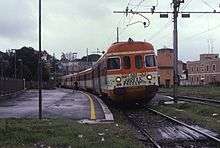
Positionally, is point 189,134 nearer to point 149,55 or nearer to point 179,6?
point 149,55

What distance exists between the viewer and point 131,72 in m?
26.2

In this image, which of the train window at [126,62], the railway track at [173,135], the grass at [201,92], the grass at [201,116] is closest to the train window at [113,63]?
the train window at [126,62]

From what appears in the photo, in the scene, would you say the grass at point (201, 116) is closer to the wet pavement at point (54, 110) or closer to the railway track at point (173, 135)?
the railway track at point (173, 135)

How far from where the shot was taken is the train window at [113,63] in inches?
1043

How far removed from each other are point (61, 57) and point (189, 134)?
599 feet

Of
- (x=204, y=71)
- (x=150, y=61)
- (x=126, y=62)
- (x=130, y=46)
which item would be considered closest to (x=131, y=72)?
(x=126, y=62)

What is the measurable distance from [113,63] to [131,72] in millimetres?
1055

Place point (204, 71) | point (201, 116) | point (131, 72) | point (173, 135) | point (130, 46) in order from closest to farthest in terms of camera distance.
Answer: point (173, 135)
point (201, 116)
point (131, 72)
point (130, 46)
point (204, 71)

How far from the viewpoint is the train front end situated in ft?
85.4

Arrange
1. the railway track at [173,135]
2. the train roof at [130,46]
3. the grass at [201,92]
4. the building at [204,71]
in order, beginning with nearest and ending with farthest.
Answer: the railway track at [173,135], the train roof at [130,46], the grass at [201,92], the building at [204,71]

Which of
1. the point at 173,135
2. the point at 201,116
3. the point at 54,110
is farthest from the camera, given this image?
the point at 54,110

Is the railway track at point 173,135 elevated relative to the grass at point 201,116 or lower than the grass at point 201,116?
lower

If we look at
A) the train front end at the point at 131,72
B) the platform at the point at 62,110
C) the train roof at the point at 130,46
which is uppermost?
the train roof at the point at 130,46

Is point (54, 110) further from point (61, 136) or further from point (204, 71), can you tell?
point (204, 71)
